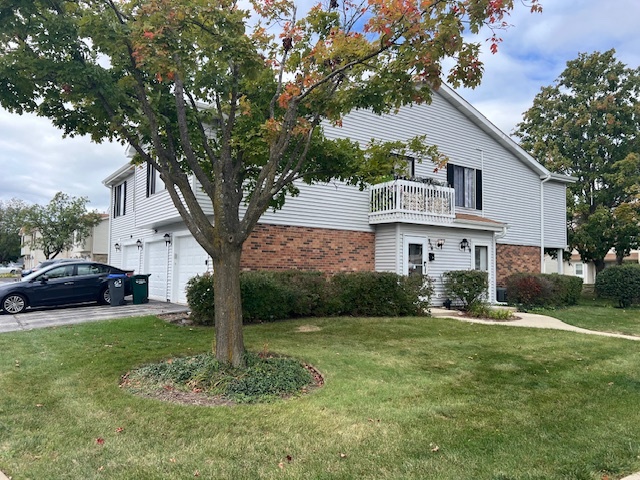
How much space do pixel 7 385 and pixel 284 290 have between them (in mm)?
6197

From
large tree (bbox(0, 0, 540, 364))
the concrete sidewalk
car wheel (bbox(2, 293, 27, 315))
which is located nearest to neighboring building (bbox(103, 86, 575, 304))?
the concrete sidewalk

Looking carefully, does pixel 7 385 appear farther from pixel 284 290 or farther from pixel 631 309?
pixel 631 309

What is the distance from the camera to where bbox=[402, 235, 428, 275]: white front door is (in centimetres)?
1479

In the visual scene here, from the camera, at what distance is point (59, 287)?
44.3ft

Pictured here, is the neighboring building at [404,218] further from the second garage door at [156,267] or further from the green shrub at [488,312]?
the green shrub at [488,312]

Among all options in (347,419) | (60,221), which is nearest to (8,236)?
(60,221)

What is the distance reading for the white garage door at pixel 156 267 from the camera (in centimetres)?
1567

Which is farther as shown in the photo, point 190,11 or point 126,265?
point 126,265

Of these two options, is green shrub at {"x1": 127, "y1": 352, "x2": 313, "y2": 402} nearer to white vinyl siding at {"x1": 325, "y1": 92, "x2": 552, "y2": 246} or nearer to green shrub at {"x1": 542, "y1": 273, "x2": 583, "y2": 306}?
white vinyl siding at {"x1": 325, "y1": 92, "x2": 552, "y2": 246}

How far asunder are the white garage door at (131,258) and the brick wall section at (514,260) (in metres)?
14.5

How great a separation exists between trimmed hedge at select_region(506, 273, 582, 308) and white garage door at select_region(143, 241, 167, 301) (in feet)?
39.9

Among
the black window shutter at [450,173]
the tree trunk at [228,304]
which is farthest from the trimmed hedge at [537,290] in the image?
the tree trunk at [228,304]

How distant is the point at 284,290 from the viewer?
11.0m

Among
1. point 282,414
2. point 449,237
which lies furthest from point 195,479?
point 449,237
